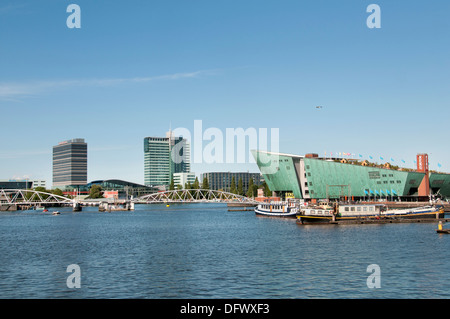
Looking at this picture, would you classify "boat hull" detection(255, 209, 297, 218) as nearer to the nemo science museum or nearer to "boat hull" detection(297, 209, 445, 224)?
"boat hull" detection(297, 209, 445, 224)

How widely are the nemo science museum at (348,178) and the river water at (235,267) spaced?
88.6 metres

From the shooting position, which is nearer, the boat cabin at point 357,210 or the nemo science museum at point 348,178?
the boat cabin at point 357,210

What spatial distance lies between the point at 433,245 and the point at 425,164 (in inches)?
4054

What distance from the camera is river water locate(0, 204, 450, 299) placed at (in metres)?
30.6

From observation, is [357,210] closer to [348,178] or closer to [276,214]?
[276,214]

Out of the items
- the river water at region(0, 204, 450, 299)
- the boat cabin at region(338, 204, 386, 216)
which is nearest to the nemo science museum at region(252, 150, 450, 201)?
the boat cabin at region(338, 204, 386, 216)

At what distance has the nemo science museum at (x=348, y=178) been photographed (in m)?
149

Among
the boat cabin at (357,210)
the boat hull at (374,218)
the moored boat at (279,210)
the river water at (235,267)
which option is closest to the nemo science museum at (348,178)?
the moored boat at (279,210)

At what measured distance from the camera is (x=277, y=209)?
118 m

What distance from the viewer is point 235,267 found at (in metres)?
39.8

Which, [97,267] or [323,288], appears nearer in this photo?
[323,288]

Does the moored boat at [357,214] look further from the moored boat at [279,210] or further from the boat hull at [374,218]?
the moored boat at [279,210]
